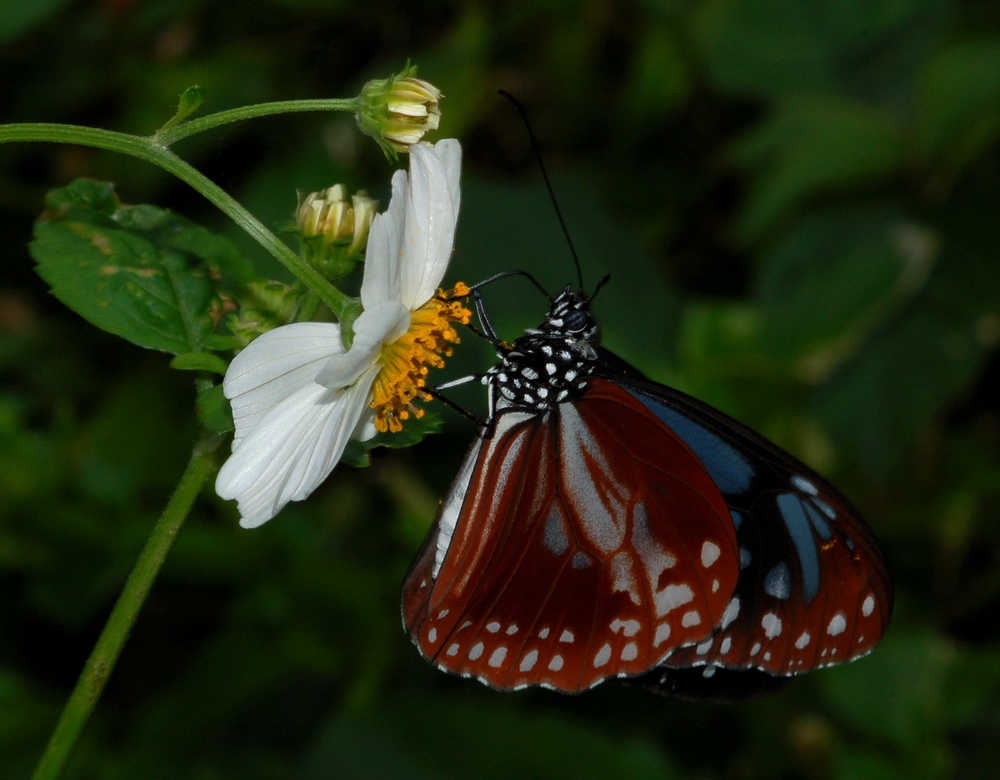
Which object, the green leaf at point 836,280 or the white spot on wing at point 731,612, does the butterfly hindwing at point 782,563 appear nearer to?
the white spot on wing at point 731,612

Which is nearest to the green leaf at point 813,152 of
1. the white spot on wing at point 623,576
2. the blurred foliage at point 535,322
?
the blurred foliage at point 535,322

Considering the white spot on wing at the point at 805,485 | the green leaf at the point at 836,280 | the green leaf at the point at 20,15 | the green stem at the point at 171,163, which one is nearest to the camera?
the green stem at the point at 171,163

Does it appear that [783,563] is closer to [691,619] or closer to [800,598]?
[800,598]

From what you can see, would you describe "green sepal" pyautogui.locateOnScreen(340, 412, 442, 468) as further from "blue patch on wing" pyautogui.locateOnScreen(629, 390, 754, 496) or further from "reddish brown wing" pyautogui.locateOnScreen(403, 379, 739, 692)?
"blue patch on wing" pyautogui.locateOnScreen(629, 390, 754, 496)

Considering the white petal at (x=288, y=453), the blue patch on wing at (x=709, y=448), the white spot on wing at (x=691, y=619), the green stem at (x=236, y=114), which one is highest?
the green stem at (x=236, y=114)

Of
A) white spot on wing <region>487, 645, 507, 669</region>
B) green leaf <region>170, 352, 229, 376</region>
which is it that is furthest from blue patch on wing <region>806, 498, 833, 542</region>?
green leaf <region>170, 352, 229, 376</region>

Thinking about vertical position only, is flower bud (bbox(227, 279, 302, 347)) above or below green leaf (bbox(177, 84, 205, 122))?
below
